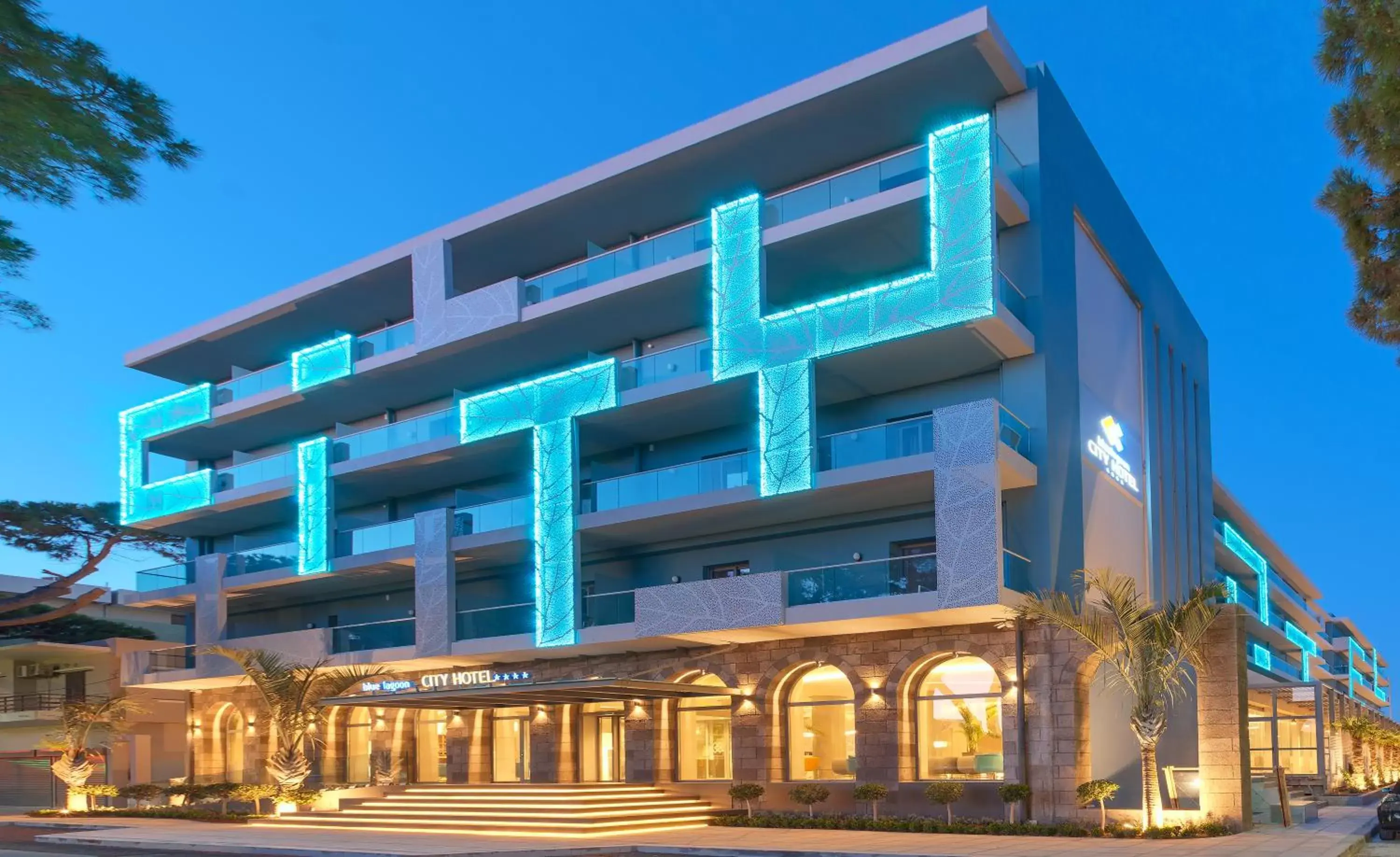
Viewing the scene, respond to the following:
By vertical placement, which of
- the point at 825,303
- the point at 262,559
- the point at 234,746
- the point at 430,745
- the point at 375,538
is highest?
the point at 825,303

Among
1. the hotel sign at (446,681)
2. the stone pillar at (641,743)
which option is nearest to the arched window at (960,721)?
the stone pillar at (641,743)

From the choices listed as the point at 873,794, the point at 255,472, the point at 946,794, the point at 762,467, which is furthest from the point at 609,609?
the point at 255,472

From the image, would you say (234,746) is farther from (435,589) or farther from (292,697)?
(435,589)

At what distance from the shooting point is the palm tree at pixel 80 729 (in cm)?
4100

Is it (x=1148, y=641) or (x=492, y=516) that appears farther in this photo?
(x=492, y=516)

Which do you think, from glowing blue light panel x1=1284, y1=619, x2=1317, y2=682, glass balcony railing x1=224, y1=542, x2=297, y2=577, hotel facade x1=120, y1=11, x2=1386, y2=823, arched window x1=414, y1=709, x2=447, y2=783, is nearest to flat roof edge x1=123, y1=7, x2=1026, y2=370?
hotel facade x1=120, y1=11, x2=1386, y2=823

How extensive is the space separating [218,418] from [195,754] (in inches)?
471

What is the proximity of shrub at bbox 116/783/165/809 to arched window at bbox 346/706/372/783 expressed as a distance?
5.80 m

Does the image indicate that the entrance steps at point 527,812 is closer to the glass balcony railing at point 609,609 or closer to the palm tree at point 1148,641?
the glass balcony railing at point 609,609

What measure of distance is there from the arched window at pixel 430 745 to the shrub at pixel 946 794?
59.0 feet

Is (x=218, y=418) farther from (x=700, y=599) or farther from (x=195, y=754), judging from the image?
(x=700, y=599)

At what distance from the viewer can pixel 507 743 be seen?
38.1m

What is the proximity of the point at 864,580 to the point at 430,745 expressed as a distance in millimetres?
18145

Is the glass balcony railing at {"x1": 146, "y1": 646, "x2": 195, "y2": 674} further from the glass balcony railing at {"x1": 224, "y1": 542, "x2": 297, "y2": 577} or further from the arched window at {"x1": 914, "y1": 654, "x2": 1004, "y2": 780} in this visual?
the arched window at {"x1": 914, "y1": 654, "x2": 1004, "y2": 780}
